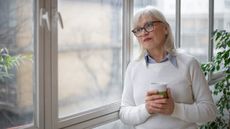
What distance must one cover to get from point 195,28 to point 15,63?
2.10 metres

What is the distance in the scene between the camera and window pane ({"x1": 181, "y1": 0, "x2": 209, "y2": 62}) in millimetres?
2902

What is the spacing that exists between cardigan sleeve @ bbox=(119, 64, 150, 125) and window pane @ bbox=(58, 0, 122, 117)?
0.20 metres

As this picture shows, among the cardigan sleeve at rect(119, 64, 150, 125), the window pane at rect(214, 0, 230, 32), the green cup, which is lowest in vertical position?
the cardigan sleeve at rect(119, 64, 150, 125)

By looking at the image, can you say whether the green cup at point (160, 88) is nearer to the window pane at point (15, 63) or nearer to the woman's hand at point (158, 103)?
the woman's hand at point (158, 103)

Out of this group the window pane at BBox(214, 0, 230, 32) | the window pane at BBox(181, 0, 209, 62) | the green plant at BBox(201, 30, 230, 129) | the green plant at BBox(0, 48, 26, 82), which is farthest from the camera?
the window pane at BBox(214, 0, 230, 32)

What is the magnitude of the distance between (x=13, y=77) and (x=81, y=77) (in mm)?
448

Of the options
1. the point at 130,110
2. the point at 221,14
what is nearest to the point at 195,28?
the point at 221,14

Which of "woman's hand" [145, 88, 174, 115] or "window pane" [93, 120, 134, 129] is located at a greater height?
"woman's hand" [145, 88, 174, 115]

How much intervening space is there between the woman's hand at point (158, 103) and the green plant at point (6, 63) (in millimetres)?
631

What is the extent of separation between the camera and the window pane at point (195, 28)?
9.52 ft

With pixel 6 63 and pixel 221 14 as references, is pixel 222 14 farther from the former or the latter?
pixel 6 63

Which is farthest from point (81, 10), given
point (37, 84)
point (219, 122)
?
point (219, 122)

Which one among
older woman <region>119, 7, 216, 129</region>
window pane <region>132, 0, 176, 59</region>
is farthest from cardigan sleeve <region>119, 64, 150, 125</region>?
window pane <region>132, 0, 176, 59</region>

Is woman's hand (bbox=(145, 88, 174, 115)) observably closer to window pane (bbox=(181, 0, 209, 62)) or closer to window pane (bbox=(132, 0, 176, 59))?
window pane (bbox=(132, 0, 176, 59))
